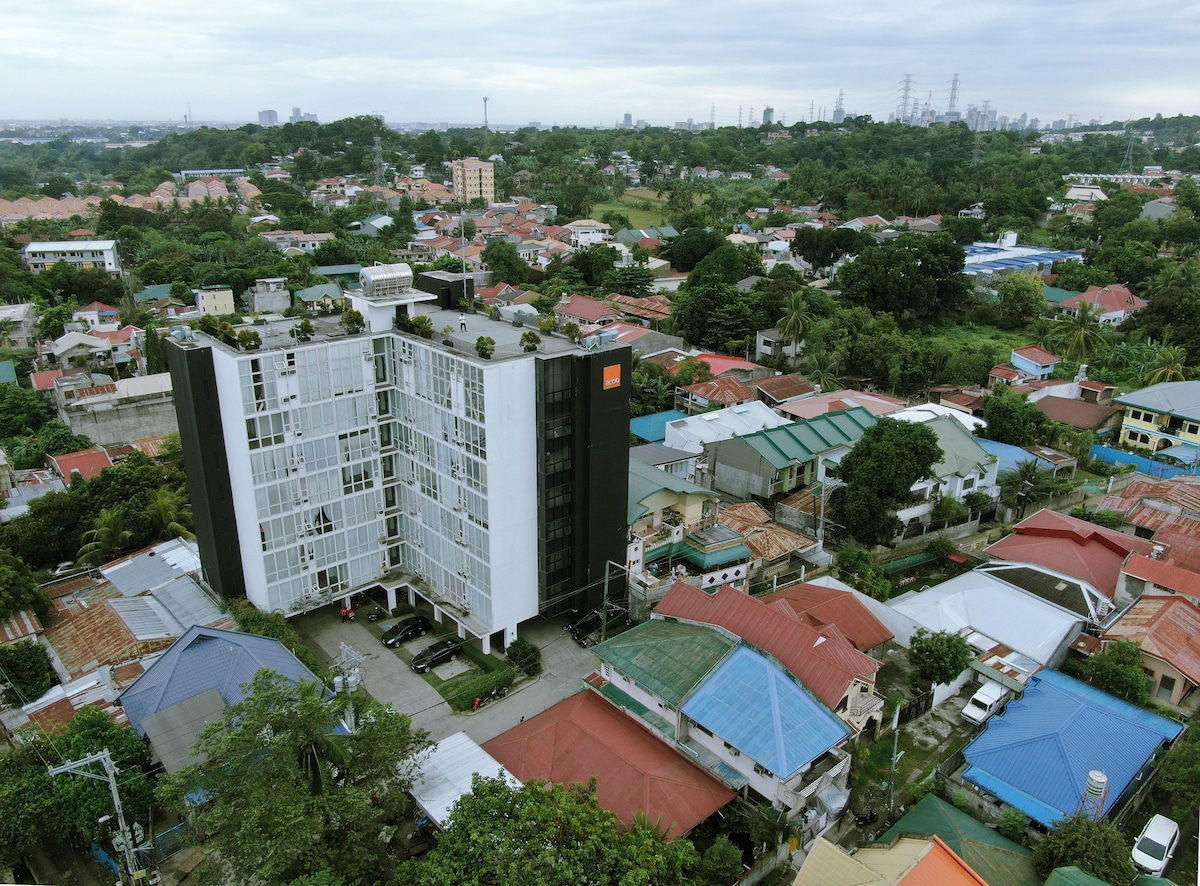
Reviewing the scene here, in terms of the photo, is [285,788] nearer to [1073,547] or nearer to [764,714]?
[764,714]

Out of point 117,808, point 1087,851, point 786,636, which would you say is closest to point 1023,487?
point 786,636

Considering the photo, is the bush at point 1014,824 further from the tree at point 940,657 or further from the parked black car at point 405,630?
the parked black car at point 405,630

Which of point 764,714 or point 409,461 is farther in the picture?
point 409,461

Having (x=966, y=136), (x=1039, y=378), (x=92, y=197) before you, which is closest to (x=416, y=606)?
(x=1039, y=378)

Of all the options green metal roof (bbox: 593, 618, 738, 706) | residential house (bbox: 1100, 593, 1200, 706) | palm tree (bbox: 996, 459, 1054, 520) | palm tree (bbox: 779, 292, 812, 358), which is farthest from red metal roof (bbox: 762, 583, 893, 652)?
palm tree (bbox: 779, 292, 812, 358)

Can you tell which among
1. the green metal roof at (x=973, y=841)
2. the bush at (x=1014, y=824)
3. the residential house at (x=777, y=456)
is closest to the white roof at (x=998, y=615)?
the bush at (x=1014, y=824)

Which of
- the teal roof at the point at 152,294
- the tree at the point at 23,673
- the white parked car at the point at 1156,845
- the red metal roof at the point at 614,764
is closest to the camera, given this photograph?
the white parked car at the point at 1156,845

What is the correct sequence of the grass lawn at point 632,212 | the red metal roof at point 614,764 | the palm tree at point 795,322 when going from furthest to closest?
the grass lawn at point 632,212 < the palm tree at point 795,322 < the red metal roof at point 614,764
